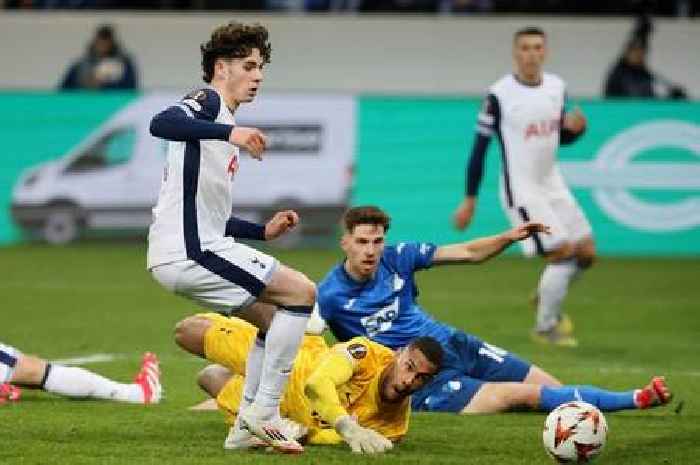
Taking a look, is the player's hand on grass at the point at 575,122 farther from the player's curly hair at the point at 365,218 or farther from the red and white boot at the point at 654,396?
the red and white boot at the point at 654,396

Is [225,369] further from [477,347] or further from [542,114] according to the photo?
[542,114]

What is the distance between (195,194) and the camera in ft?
25.4

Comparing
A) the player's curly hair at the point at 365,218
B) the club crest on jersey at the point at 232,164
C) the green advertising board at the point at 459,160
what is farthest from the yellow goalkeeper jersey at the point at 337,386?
the green advertising board at the point at 459,160

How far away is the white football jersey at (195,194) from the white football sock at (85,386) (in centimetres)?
198

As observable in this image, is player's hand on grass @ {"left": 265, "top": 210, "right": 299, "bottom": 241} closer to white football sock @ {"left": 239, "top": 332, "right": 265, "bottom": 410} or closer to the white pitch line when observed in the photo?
white football sock @ {"left": 239, "top": 332, "right": 265, "bottom": 410}

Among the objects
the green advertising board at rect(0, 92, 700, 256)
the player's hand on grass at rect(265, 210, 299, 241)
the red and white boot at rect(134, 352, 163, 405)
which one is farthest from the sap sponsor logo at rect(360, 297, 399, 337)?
the green advertising board at rect(0, 92, 700, 256)

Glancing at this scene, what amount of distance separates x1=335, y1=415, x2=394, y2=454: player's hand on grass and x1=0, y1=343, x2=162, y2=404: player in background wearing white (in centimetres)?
221

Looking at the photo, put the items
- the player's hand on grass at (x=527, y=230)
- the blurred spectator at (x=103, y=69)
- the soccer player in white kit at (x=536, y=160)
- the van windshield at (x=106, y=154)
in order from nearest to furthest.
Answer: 1. the player's hand on grass at (x=527, y=230)
2. the soccer player in white kit at (x=536, y=160)
3. the van windshield at (x=106, y=154)
4. the blurred spectator at (x=103, y=69)

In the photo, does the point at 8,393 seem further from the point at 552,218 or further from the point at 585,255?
the point at 585,255

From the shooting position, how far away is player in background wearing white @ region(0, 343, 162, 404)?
948cm

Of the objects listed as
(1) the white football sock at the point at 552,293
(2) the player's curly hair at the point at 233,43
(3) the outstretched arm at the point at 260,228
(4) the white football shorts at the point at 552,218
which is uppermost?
(2) the player's curly hair at the point at 233,43

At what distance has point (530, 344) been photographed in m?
13.1

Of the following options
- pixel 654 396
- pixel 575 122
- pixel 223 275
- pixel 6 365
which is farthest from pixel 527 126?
pixel 223 275

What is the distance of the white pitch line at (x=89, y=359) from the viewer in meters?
11.7
